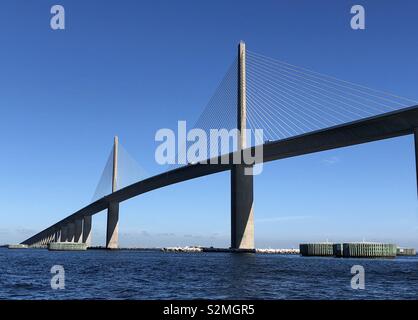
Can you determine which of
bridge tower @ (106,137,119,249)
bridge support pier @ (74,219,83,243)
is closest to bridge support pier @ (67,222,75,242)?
bridge support pier @ (74,219,83,243)

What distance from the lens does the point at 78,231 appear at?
503 ft

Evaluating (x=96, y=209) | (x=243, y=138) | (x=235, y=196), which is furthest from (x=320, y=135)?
(x=96, y=209)

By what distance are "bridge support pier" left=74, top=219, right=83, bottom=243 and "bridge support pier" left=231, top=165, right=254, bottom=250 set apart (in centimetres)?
8440

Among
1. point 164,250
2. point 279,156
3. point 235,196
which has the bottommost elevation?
point 164,250

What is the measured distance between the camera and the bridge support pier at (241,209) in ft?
255

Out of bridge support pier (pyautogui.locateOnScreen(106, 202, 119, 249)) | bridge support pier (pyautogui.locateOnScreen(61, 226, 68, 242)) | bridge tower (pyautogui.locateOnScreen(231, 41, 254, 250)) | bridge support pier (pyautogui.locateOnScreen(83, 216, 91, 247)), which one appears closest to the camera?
bridge tower (pyautogui.locateOnScreen(231, 41, 254, 250))

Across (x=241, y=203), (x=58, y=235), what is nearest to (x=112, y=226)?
(x=241, y=203)

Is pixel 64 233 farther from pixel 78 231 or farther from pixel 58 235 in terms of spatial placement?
pixel 78 231

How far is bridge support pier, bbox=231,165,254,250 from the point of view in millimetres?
77688

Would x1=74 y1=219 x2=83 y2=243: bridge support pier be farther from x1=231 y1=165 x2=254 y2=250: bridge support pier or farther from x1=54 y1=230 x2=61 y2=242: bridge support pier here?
x1=231 y1=165 x2=254 y2=250: bridge support pier

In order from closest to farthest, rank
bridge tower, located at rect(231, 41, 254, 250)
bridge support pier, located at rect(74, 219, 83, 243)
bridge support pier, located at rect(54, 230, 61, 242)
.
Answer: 1. bridge tower, located at rect(231, 41, 254, 250)
2. bridge support pier, located at rect(74, 219, 83, 243)
3. bridge support pier, located at rect(54, 230, 61, 242)
